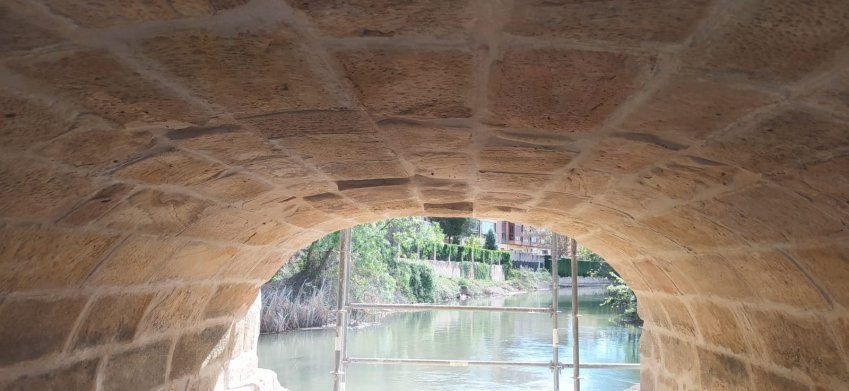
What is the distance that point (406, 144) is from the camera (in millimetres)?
1643

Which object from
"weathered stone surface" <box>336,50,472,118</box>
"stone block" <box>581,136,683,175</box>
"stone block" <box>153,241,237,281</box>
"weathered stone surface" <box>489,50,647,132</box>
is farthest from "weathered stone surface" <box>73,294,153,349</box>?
"stone block" <box>581,136,683,175</box>

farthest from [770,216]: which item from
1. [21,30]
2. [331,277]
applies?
[331,277]

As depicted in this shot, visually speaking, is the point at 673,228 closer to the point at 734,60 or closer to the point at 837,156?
the point at 837,156

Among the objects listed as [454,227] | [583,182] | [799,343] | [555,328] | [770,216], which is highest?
[454,227]

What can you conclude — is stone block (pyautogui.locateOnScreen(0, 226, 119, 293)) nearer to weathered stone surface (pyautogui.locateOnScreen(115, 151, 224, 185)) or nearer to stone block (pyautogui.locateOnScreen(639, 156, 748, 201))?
weathered stone surface (pyautogui.locateOnScreen(115, 151, 224, 185))

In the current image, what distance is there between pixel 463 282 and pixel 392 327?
9.31 metres

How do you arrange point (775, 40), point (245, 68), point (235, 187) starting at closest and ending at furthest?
point (775, 40) → point (245, 68) → point (235, 187)

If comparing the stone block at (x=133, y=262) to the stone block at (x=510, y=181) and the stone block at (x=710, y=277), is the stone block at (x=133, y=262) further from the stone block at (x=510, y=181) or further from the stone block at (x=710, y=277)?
the stone block at (x=710, y=277)

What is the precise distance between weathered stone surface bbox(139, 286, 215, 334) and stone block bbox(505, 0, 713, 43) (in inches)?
69.3

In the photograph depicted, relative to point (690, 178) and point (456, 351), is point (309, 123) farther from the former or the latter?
point (456, 351)

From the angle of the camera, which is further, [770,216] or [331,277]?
[331,277]

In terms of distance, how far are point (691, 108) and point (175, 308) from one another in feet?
6.45

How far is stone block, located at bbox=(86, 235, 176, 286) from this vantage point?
1783 millimetres

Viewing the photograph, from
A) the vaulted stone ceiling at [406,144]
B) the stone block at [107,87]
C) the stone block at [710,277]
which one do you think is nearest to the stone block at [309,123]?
the vaulted stone ceiling at [406,144]
